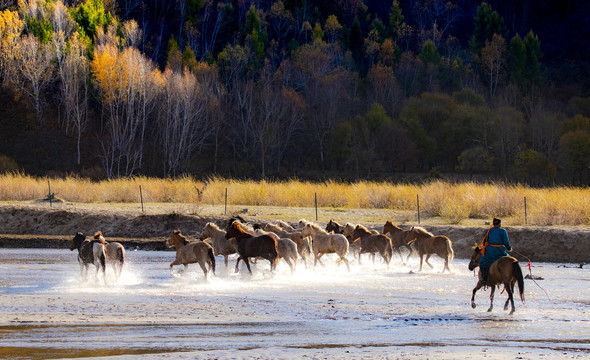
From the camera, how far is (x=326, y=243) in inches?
880

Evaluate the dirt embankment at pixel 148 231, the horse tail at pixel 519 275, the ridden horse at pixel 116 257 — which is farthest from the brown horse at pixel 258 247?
the dirt embankment at pixel 148 231

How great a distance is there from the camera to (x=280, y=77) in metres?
98.6

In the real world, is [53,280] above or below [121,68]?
below

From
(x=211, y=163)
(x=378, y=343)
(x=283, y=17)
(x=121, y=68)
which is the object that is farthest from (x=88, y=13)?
(x=378, y=343)

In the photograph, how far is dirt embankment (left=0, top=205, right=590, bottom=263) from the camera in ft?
93.5

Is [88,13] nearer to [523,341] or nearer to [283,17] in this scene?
[283,17]

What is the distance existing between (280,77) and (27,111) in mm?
31443

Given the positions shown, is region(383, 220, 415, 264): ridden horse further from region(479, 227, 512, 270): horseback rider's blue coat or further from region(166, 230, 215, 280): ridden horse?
region(479, 227, 512, 270): horseback rider's blue coat

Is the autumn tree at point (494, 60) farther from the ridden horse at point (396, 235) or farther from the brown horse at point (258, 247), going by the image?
the brown horse at point (258, 247)

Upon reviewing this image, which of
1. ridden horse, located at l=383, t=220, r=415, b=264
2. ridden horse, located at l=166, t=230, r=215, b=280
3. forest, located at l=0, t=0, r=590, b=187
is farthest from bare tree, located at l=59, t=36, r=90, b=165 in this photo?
ridden horse, located at l=166, t=230, r=215, b=280

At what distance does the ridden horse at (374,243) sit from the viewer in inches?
917

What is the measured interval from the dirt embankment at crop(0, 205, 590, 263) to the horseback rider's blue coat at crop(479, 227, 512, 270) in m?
13.0

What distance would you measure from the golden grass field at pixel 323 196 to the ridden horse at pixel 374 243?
480 inches

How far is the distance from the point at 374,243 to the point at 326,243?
1875 mm
